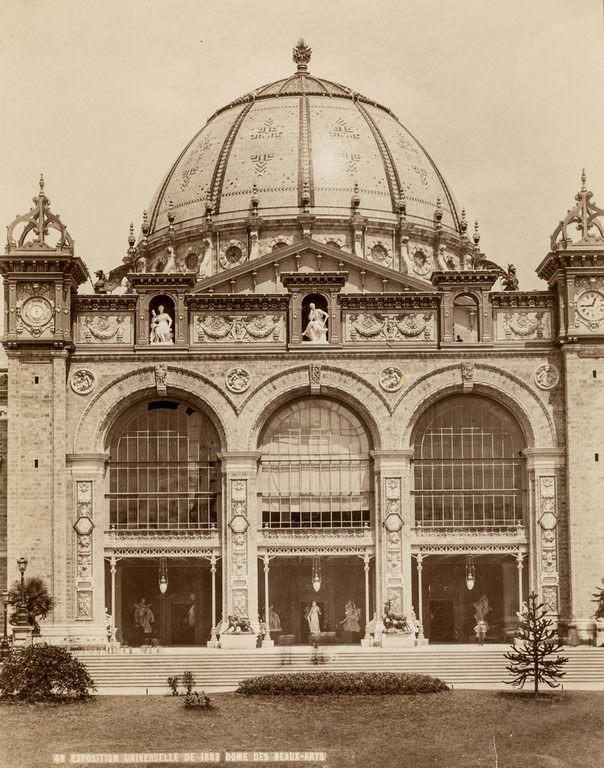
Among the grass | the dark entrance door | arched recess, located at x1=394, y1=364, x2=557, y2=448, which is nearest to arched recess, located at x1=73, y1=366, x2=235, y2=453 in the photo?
arched recess, located at x1=394, y1=364, x2=557, y2=448

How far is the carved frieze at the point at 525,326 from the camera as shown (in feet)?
185

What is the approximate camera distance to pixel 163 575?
55.1 m

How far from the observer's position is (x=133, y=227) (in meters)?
77.7

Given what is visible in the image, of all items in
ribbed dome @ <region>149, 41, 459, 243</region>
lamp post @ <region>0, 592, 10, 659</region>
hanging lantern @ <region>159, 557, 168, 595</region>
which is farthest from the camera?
ribbed dome @ <region>149, 41, 459, 243</region>

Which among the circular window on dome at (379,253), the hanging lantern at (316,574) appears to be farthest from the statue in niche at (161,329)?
the circular window on dome at (379,253)

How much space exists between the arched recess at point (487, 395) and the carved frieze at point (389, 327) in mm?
1723

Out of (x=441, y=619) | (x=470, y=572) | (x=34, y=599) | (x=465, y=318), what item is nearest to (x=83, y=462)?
(x=34, y=599)

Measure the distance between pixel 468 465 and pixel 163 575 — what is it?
496 inches

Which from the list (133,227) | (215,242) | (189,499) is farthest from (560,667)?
(133,227)

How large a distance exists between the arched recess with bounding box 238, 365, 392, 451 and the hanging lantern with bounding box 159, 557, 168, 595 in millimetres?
5521

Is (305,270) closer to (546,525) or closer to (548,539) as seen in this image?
(546,525)

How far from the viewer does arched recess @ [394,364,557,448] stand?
55562 millimetres

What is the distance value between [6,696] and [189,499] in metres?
16.4

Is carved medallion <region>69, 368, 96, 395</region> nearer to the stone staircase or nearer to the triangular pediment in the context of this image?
the triangular pediment
